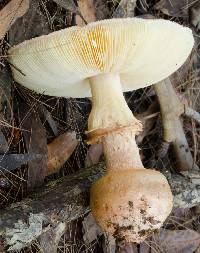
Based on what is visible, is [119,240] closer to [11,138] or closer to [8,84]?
[11,138]

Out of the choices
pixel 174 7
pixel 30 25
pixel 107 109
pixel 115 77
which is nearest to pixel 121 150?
pixel 107 109

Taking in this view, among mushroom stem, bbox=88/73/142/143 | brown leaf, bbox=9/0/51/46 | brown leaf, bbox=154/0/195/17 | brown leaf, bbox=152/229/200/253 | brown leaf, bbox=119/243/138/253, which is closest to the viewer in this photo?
mushroom stem, bbox=88/73/142/143

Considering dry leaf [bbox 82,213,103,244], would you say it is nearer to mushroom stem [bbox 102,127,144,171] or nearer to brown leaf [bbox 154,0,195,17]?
mushroom stem [bbox 102,127,144,171]

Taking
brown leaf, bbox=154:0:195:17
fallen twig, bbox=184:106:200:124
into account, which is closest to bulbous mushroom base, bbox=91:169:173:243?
fallen twig, bbox=184:106:200:124

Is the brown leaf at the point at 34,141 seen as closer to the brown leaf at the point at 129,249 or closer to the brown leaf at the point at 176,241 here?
the brown leaf at the point at 129,249

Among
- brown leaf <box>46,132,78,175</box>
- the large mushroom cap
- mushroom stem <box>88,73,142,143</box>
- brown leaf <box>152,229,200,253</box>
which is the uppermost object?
the large mushroom cap

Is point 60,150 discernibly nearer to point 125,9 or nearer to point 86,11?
point 86,11
